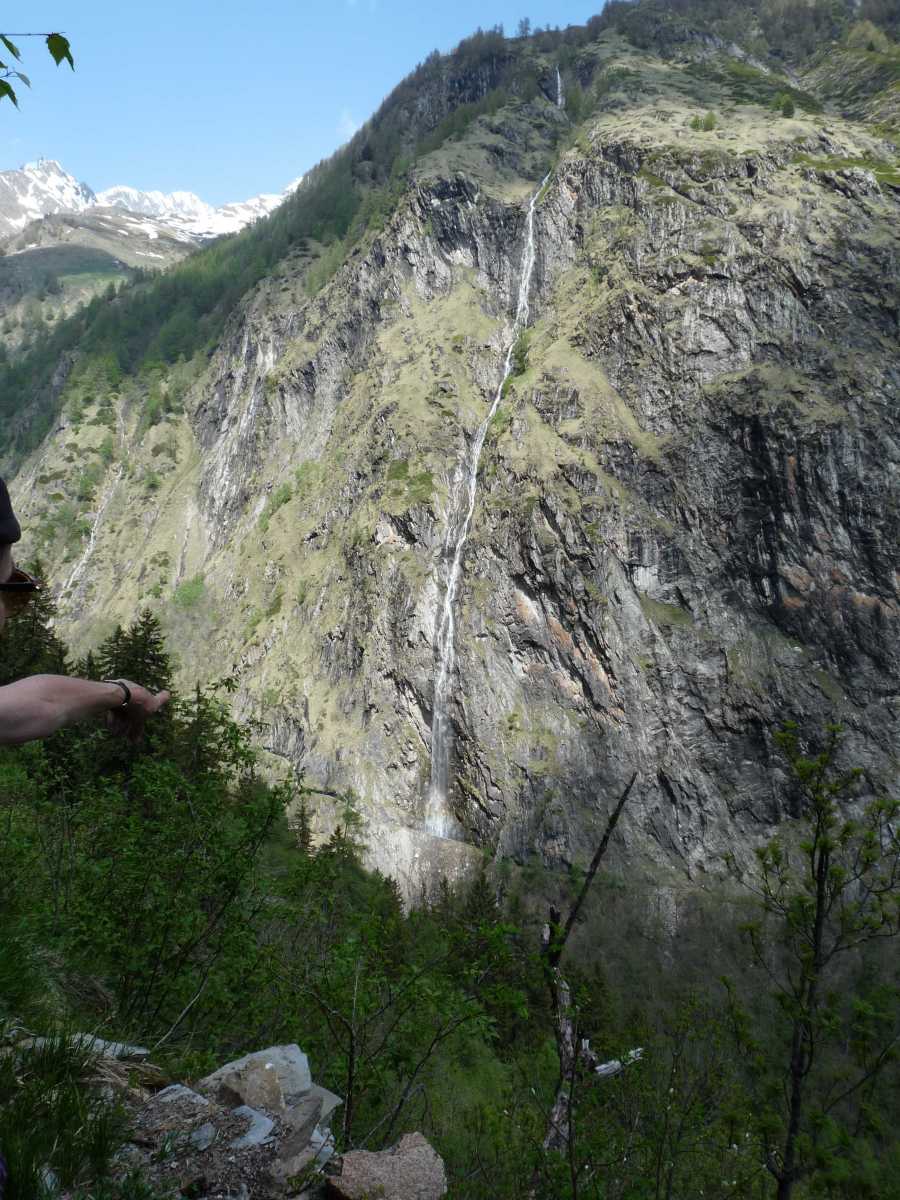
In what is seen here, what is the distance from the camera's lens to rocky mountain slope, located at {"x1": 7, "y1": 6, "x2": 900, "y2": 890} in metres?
53.6

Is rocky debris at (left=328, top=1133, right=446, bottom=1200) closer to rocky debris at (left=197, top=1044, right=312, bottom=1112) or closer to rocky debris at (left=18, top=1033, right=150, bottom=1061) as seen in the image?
rocky debris at (left=197, top=1044, right=312, bottom=1112)

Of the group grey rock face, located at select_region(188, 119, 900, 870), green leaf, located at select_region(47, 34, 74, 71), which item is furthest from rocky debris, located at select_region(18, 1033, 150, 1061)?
grey rock face, located at select_region(188, 119, 900, 870)

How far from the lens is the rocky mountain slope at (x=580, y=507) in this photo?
53.6 m

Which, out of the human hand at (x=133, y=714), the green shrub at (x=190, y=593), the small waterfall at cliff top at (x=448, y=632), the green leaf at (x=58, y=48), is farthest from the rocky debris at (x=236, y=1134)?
the green shrub at (x=190, y=593)

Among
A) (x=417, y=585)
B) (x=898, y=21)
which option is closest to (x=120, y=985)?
(x=417, y=585)

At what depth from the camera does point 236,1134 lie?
3.48 metres

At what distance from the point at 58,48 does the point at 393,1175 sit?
519 centimetres

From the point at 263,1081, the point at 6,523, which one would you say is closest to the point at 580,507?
the point at 263,1081

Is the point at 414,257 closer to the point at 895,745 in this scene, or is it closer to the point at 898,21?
the point at 895,745

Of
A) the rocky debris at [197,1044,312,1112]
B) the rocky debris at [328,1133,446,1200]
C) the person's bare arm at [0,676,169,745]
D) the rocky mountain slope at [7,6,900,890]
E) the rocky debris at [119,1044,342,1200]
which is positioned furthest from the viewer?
the rocky mountain slope at [7,6,900,890]

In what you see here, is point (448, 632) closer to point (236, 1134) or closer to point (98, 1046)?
point (98, 1046)

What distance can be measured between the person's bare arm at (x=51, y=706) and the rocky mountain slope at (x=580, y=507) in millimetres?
50763

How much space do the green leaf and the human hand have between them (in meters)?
2.16

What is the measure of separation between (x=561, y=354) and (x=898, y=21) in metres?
102
